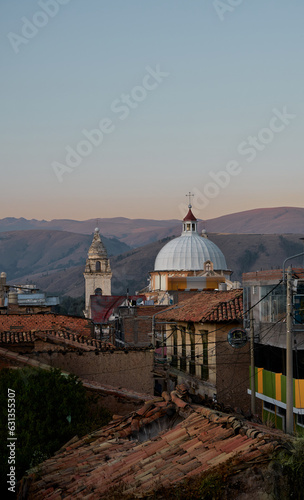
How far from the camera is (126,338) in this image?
35844mm

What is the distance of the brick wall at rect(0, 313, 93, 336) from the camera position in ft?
92.4

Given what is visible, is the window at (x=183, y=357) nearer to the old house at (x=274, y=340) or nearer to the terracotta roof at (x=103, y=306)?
the old house at (x=274, y=340)

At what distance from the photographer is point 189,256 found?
260 ft

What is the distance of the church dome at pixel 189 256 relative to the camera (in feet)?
259

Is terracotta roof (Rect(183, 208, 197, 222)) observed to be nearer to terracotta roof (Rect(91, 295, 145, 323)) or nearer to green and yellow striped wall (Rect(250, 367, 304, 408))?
terracotta roof (Rect(91, 295, 145, 323))

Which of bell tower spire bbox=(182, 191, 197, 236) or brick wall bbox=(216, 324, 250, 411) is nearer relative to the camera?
brick wall bbox=(216, 324, 250, 411)

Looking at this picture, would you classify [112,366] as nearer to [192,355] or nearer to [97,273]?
[192,355]

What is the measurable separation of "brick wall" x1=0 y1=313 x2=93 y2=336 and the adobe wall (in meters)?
6.71

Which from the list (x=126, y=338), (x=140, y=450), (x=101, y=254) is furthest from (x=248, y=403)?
(x=101, y=254)

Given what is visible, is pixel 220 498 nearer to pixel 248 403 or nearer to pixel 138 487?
pixel 138 487

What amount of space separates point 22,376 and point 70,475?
6398 millimetres

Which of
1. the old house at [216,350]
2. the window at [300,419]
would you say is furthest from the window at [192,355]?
the window at [300,419]

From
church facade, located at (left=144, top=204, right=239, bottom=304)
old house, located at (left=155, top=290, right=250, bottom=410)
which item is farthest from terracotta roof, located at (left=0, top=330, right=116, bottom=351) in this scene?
church facade, located at (left=144, top=204, right=239, bottom=304)

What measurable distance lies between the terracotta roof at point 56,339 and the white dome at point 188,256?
2117 inches
